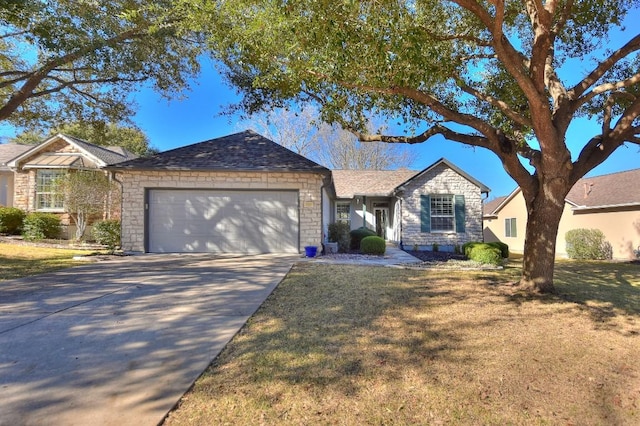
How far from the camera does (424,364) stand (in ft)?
11.4

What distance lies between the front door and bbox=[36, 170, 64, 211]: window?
16.0 m

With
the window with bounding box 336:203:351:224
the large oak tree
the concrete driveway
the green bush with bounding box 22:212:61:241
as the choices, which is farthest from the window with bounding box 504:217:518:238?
the green bush with bounding box 22:212:61:241

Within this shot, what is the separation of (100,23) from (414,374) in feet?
35.2

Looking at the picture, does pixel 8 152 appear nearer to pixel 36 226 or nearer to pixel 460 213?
pixel 36 226

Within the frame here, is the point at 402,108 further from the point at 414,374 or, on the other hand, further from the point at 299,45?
the point at 414,374

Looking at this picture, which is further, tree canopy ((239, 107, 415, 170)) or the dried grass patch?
tree canopy ((239, 107, 415, 170))

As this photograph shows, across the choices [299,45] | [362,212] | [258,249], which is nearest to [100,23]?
[299,45]

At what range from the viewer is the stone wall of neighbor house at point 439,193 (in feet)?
53.8

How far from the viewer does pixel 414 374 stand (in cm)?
327

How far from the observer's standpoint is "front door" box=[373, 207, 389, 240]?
21062 mm

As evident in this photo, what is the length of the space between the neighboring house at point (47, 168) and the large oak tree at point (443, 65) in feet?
42.6

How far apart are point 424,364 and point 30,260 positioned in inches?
455

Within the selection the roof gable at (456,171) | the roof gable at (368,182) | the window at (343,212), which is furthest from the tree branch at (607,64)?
the window at (343,212)

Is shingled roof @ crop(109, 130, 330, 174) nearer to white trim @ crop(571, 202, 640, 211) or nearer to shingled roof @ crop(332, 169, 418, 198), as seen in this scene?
shingled roof @ crop(332, 169, 418, 198)
